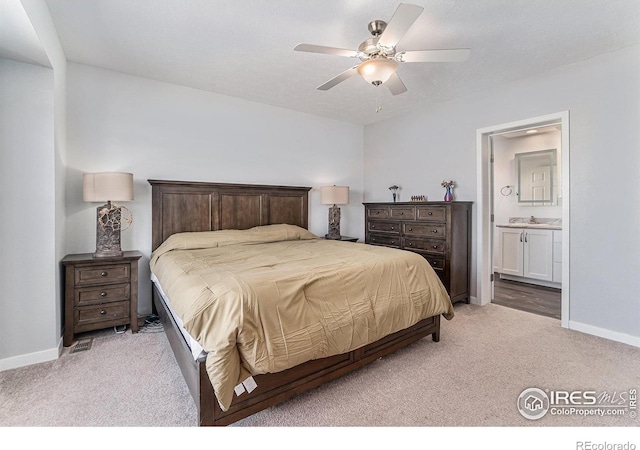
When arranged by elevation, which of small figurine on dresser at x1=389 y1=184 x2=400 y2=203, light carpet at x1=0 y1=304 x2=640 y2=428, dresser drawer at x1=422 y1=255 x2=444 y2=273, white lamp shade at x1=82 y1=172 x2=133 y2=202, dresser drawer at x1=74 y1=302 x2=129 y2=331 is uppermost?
small figurine on dresser at x1=389 y1=184 x2=400 y2=203

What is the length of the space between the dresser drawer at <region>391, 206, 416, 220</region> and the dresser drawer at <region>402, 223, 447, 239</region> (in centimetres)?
9

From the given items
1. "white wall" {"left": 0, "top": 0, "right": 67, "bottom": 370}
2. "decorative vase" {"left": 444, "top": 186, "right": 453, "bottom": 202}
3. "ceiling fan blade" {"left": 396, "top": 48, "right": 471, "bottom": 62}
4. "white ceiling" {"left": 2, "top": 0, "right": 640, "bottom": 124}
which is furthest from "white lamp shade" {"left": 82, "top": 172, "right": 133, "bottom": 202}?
"decorative vase" {"left": 444, "top": 186, "right": 453, "bottom": 202}

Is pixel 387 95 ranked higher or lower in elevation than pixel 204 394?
higher

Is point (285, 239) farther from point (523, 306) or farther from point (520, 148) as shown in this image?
point (520, 148)

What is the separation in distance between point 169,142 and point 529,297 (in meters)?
4.99

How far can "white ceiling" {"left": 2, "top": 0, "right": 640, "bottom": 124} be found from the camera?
6.81 ft

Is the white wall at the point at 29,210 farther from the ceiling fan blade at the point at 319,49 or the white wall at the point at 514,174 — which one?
the white wall at the point at 514,174

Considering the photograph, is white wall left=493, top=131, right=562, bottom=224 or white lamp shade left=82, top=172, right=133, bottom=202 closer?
white lamp shade left=82, top=172, right=133, bottom=202

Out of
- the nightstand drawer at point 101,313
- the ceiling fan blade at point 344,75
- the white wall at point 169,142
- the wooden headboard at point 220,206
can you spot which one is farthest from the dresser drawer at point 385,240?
the nightstand drawer at point 101,313

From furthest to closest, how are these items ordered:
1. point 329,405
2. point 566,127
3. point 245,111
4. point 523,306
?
point 245,111 < point 523,306 < point 566,127 < point 329,405

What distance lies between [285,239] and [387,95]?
2210mm

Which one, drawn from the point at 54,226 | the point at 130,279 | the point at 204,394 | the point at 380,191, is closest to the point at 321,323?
the point at 204,394

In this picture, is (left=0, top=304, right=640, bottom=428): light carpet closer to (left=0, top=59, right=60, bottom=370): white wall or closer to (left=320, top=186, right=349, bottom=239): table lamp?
(left=0, top=59, right=60, bottom=370): white wall

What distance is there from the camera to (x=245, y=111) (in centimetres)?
391
